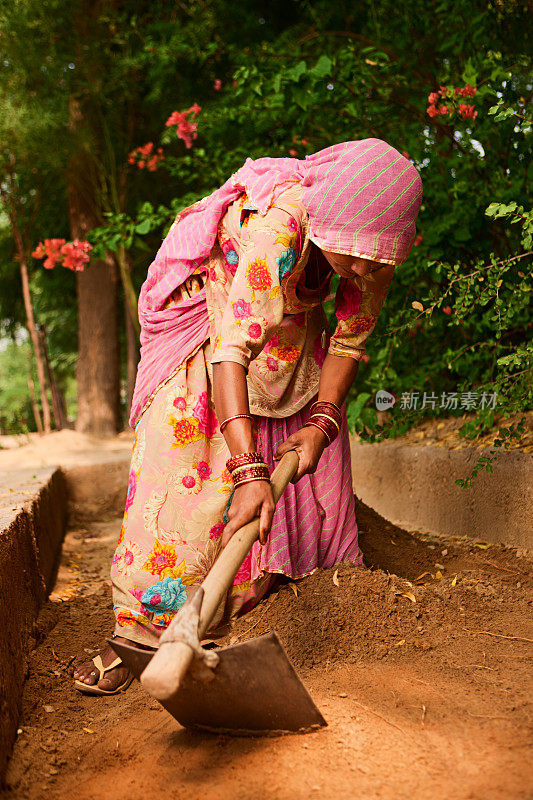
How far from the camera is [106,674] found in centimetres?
208

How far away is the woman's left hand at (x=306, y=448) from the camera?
190 centimetres

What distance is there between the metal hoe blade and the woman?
269mm

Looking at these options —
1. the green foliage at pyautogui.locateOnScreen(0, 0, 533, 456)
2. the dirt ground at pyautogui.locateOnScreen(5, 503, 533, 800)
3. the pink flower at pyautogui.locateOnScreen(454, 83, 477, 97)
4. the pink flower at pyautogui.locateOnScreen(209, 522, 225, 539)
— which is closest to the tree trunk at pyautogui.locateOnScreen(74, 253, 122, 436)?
the green foliage at pyautogui.locateOnScreen(0, 0, 533, 456)

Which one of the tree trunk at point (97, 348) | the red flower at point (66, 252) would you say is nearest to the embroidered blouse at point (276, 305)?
the red flower at point (66, 252)

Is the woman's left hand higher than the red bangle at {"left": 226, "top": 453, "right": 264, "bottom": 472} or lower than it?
lower

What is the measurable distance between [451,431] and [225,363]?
2230mm

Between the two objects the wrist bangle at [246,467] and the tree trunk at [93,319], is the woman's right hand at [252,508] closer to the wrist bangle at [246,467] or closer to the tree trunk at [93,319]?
the wrist bangle at [246,467]

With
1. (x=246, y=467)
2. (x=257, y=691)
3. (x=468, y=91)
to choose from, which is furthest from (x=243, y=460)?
(x=468, y=91)

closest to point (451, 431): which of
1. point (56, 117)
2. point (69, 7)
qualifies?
point (56, 117)

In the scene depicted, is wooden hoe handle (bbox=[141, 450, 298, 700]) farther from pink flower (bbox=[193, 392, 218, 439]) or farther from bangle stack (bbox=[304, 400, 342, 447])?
pink flower (bbox=[193, 392, 218, 439])

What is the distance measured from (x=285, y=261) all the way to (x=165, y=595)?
1.03m

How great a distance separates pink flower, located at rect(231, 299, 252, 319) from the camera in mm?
1787

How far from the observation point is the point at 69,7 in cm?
794

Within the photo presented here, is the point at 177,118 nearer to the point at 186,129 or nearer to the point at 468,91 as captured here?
the point at 186,129
